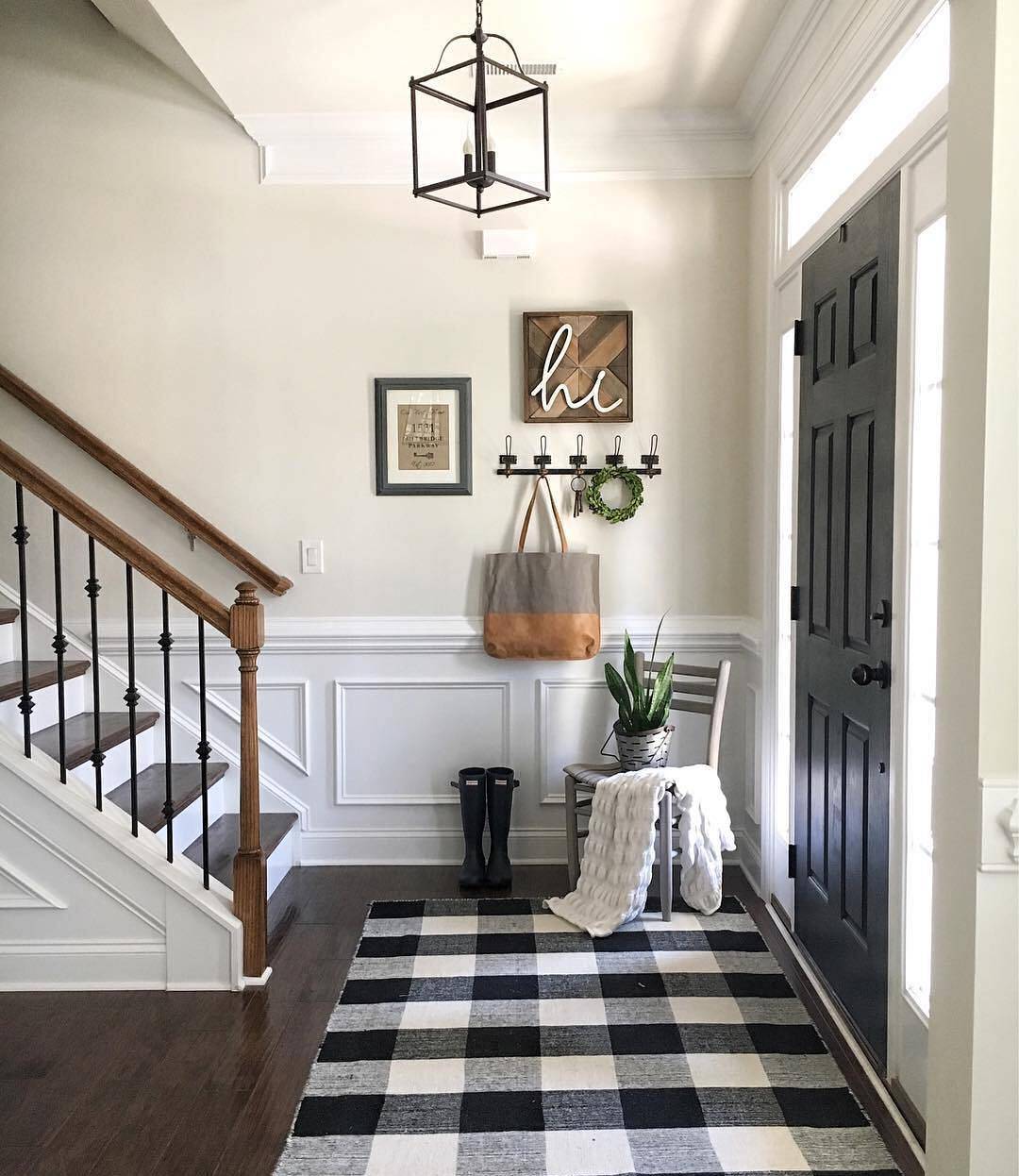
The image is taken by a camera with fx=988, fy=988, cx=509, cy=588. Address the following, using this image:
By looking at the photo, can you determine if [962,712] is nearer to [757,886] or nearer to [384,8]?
[757,886]

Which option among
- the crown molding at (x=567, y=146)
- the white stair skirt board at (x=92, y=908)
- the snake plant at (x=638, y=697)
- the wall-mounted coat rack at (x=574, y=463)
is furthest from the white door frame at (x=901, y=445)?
the white stair skirt board at (x=92, y=908)

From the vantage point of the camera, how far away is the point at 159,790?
3199 mm

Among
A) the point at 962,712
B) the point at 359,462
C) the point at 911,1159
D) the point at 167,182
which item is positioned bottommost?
the point at 911,1159

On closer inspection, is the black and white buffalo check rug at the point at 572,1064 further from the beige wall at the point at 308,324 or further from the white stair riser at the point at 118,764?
the beige wall at the point at 308,324

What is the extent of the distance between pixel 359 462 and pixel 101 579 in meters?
1.05

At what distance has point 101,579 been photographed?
3.68 metres

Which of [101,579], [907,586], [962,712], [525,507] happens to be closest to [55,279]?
[101,579]

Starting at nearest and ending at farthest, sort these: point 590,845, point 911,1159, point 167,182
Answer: point 911,1159 → point 590,845 → point 167,182

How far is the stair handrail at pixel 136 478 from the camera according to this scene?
3.56m

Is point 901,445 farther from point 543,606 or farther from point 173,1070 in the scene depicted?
point 173,1070

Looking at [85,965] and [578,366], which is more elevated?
[578,366]

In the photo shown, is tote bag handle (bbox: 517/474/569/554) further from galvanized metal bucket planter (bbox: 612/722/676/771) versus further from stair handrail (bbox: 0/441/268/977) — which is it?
stair handrail (bbox: 0/441/268/977)

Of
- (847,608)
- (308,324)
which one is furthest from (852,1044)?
(308,324)

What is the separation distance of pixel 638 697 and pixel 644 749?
0.57 feet
